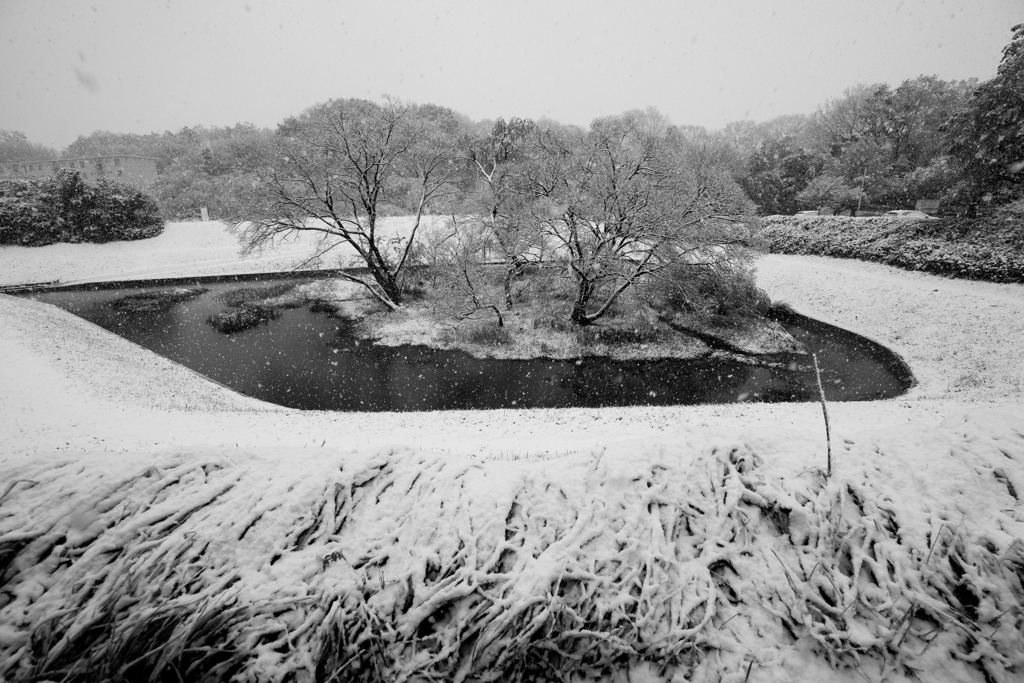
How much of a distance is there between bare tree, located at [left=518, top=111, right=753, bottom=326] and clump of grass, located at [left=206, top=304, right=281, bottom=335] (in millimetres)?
13268

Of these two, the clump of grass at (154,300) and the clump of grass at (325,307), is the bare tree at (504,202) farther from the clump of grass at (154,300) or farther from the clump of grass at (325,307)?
the clump of grass at (154,300)

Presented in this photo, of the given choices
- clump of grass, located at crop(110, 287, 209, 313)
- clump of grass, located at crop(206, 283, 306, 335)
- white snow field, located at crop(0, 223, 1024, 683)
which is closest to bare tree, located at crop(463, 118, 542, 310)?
clump of grass, located at crop(206, 283, 306, 335)

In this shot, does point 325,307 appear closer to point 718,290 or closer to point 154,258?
point 154,258

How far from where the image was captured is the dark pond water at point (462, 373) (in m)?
10.9

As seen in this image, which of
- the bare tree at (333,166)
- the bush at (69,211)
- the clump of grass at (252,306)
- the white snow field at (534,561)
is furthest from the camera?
the bush at (69,211)

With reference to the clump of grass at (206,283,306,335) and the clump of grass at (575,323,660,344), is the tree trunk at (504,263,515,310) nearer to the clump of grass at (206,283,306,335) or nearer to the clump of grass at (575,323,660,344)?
the clump of grass at (575,323,660,344)

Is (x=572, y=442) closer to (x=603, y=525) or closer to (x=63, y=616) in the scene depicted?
(x=603, y=525)

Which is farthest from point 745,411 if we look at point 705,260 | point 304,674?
point 304,674

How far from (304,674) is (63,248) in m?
36.8

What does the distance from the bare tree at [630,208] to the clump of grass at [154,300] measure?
18.3 m

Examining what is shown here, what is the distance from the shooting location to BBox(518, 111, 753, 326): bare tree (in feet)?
44.6

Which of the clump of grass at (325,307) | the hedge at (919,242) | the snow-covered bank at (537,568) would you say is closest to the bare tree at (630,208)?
the hedge at (919,242)

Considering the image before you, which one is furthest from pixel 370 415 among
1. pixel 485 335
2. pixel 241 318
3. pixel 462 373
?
pixel 241 318

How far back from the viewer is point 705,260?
50.4 ft
